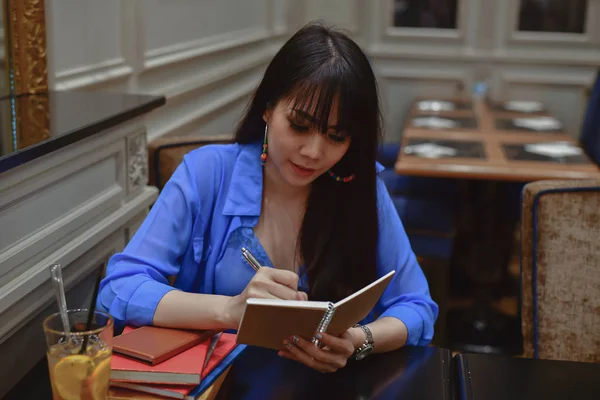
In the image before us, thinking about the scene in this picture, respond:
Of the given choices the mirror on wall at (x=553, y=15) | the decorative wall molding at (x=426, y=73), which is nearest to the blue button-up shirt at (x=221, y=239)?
the decorative wall molding at (x=426, y=73)

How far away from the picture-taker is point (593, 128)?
3895 mm

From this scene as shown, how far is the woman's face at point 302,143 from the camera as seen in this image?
4.29 ft

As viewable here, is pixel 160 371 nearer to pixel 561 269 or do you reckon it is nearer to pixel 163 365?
pixel 163 365

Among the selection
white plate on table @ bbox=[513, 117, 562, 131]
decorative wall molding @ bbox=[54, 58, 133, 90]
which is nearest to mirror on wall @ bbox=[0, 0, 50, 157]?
decorative wall molding @ bbox=[54, 58, 133, 90]

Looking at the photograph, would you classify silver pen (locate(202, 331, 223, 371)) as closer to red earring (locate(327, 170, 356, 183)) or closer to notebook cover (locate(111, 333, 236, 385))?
notebook cover (locate(111, 333, 236, 385))

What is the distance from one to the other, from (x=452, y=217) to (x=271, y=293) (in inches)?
82.9

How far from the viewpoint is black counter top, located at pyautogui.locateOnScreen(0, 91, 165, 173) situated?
1257mm

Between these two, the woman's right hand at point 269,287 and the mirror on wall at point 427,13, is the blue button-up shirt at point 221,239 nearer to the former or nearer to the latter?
the woman's right hand at point 269,287

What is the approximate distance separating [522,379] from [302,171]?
20.8 inches

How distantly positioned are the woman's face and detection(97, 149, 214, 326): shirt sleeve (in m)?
0.18

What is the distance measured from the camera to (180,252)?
1.40 metres

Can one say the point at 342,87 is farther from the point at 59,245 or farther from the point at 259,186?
the point at 59,245

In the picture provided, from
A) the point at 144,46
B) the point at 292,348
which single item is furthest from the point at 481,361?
the point at 144,46

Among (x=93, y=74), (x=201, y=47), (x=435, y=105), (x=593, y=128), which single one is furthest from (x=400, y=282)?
(x=435, y=105)
